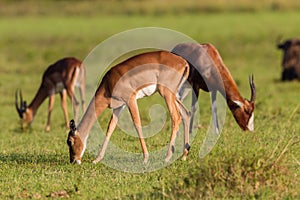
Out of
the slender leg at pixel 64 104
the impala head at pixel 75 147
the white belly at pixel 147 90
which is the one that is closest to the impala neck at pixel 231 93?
the white belly at pixel 147 90

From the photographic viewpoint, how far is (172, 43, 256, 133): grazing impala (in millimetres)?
10742

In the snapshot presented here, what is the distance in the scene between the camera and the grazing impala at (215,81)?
1074cm

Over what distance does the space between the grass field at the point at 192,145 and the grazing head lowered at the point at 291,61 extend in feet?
1.94

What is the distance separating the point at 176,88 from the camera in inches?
386

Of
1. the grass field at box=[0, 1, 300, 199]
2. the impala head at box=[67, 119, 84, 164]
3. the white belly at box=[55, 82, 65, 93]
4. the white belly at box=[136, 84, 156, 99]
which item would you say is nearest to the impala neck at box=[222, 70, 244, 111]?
the grass field at box=[0, 1, 300, 199]

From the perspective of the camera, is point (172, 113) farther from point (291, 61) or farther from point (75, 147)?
point (291, 61)

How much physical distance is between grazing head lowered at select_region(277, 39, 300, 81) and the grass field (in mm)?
590

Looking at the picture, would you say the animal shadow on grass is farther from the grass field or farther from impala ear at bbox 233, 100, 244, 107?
impala ear at bbox 233, 100, 244, 107

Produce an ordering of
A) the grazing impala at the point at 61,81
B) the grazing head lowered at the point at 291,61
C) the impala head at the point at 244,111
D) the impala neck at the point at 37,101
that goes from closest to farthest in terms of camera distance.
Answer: the impala head at the point at 244,111 < the impala neck at the point at 37,101 < the grazing impala at the point at 61,81 < the grazing head lowered at the point at 291,61

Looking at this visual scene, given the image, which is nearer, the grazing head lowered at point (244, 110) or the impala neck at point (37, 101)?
Answer: the grazing head lowered at point (244, 110)

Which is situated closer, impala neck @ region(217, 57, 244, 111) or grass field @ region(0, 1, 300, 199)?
grass field @ region(0, 1, 300, 199)

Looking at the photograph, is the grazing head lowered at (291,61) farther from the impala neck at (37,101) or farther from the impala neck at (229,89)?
the impala neck at (229,89)

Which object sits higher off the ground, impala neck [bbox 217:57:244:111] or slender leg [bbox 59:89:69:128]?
impala neck [bbox 217:57:244:111]

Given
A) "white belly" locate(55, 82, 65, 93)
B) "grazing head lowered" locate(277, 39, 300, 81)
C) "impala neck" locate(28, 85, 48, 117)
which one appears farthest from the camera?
"grazing head lowered" locate(277, 39, 300, 81)
